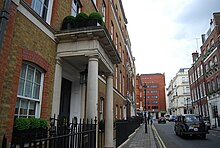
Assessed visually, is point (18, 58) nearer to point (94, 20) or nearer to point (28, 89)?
point (28, 89)

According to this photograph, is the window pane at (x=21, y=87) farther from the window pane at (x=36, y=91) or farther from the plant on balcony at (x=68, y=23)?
the plant on balcony at (x=68, y=23)

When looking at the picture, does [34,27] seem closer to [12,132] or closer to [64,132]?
[12,132]

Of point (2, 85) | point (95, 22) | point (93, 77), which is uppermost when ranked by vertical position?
point (95, 22)

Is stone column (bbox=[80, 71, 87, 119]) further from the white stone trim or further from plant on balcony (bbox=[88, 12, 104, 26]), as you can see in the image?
the white stone trim

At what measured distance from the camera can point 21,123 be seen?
4.93 metres

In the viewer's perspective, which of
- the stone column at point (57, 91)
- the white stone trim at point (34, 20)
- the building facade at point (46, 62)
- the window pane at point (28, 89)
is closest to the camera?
the building facade at point (46, 62)

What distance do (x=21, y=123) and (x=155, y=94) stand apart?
109 m

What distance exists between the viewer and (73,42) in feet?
24.3

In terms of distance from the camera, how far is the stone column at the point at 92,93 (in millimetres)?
6789

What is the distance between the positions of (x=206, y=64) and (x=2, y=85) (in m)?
39.1

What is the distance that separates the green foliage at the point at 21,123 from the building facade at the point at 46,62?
0.72 ft

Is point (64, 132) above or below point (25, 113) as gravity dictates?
below

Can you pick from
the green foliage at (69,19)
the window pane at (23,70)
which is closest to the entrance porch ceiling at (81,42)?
the green foliage at (69,19)

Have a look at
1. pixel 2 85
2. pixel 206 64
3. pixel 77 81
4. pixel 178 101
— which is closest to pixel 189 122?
pixel 77 81
